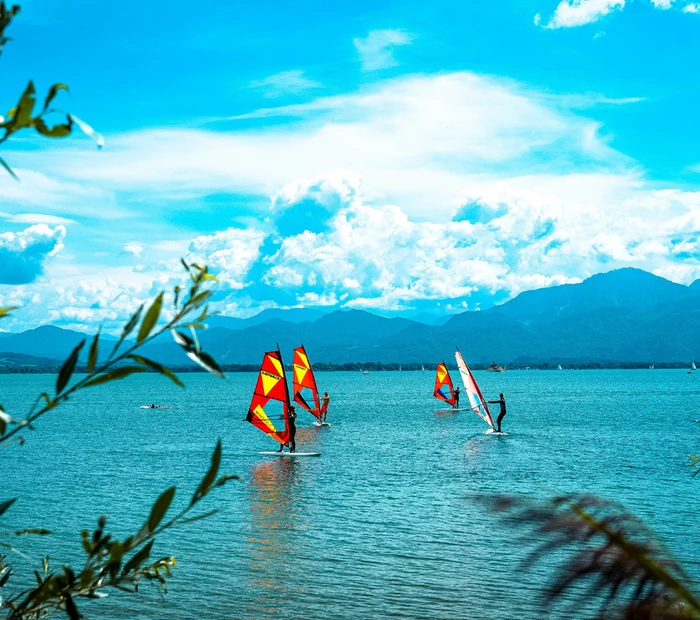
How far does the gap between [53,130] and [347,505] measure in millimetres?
26325

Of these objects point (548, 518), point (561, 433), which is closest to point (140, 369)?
point (548, 518)

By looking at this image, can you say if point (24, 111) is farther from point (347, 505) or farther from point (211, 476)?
point (347, 505)

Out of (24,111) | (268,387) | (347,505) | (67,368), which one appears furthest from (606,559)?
(268,387)

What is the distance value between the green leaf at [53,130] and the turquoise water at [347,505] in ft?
5.38

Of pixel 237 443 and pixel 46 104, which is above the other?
pixel 46 104

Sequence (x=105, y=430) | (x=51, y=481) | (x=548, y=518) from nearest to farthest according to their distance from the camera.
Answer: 1. (x=548, y=518)
2. (x=51, y=481)
3. (x=105, y=430)

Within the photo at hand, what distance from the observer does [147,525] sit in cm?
269

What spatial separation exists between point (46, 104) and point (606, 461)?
138 ft

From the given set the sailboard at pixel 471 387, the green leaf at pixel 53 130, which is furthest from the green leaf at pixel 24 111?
the sailboard at pixel 471 387

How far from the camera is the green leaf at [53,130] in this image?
8.09 feet

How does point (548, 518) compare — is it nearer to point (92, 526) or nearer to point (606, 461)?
point (92, 526)

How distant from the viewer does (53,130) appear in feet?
8.19

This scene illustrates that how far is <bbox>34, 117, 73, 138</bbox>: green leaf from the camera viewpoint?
2.46 m

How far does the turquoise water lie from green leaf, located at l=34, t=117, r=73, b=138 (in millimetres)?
1640
